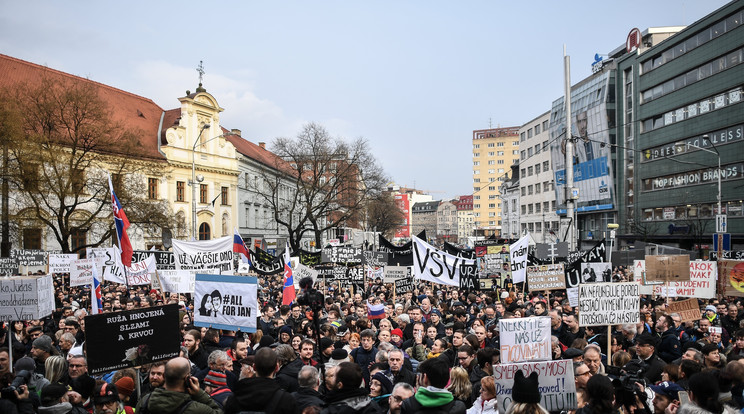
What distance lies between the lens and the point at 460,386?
5574mm

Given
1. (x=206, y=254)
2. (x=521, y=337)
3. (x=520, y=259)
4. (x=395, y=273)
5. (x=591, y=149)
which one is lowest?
(x=395, y=273)

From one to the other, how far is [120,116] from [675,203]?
46101 millimetres

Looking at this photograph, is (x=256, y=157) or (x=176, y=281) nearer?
(x=176, y=281)

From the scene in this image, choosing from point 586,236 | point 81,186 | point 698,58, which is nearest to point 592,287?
point 81,186

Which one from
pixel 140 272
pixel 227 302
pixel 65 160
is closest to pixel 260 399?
pixel 227 302

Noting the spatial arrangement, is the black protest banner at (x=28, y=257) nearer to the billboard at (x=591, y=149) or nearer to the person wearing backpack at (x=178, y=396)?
the person wearing backpack at (x=178, y=396)

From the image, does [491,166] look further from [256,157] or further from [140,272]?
[140,272]

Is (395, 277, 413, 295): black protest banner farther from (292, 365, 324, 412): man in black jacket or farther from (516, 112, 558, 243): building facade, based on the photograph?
(516, 112, 558, 243): building facade

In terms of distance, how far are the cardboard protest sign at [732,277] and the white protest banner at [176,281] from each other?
528 inches

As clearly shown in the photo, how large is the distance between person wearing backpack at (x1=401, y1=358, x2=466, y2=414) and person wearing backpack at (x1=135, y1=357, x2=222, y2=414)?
1623 mm

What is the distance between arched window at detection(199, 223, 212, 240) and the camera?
50250mm

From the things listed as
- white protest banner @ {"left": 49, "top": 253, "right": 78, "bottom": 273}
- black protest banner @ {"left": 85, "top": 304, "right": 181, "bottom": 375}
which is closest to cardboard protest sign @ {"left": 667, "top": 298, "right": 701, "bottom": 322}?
black protest banner @ {"left": 85, "top": 304, "right": 181, "bottom": 375}

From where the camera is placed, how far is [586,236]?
6184cm

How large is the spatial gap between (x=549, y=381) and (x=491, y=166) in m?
139
